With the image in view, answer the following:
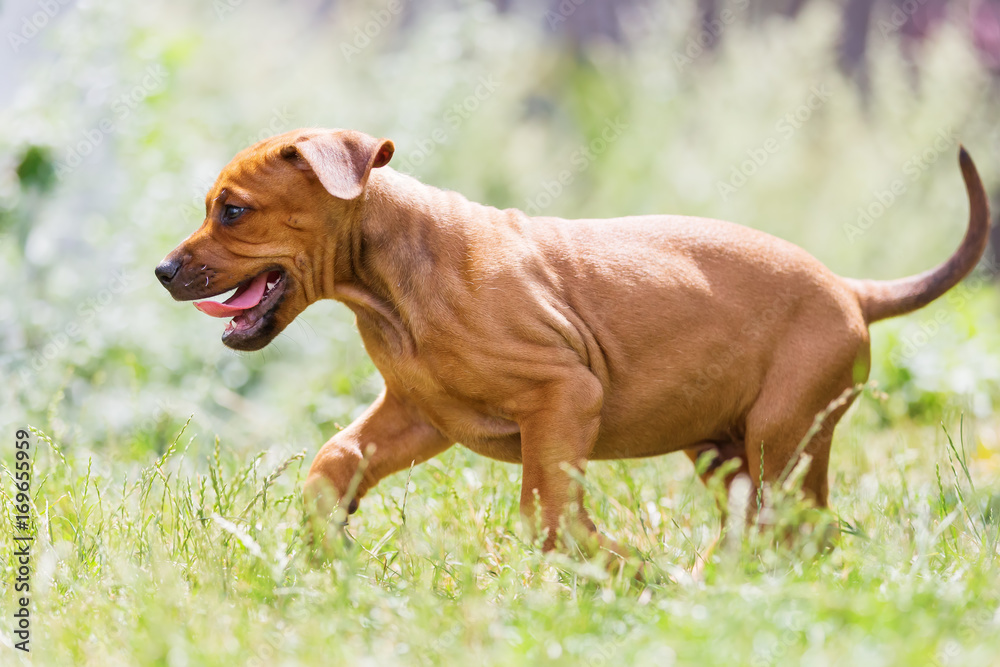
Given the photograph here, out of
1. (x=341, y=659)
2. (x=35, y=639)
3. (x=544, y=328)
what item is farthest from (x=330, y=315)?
(x=341, y=659)

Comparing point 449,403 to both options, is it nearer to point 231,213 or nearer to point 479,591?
point 479,591

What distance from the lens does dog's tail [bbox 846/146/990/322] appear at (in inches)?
170

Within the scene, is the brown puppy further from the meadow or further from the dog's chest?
the meadow

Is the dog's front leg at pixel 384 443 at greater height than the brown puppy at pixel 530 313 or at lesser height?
lesser

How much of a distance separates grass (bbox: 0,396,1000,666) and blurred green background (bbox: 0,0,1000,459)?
4.29ft

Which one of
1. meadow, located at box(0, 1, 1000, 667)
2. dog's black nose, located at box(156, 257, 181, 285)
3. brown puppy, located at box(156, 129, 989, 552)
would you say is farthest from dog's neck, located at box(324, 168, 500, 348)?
meadow, located at box(0, 1, 1000, 667)

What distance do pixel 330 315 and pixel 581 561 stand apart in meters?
3.74

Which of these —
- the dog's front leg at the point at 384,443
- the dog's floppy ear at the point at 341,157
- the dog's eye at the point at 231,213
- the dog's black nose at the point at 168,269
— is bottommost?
the dog's front leg at the point at 384,443

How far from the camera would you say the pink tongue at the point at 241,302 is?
3.75 metres

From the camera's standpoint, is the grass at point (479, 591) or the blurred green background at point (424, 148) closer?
the grass at point (479, 591)

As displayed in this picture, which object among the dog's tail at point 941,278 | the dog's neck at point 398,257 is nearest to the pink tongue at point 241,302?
the dog's neck at point 398,257

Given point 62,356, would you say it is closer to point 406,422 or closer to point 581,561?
point 406,422

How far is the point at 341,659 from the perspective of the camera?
8.14 ft

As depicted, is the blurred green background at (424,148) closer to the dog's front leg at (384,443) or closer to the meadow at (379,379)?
the meadow at (379,379)
